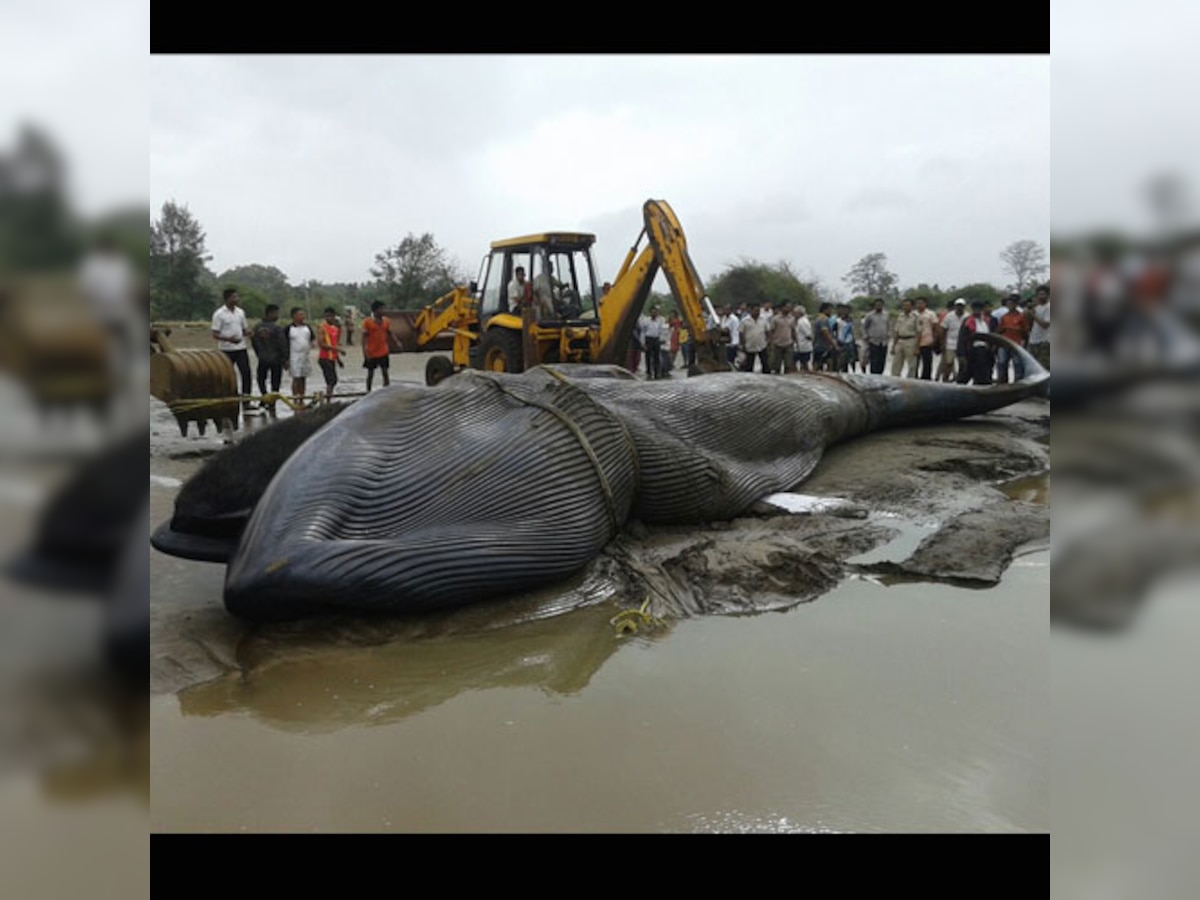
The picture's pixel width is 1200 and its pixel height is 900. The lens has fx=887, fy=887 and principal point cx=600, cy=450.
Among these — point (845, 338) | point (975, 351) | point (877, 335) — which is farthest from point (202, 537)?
point (845, 338)

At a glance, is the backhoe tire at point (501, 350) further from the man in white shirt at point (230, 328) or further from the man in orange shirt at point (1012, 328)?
the man in orange shirt at point (1012, 328)

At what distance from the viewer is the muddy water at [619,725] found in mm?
3191

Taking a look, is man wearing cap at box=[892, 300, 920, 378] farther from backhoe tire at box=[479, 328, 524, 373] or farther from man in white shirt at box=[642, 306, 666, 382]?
backhoe tire at box=[479, 328, 524, 373]

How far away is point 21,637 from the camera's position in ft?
3.40

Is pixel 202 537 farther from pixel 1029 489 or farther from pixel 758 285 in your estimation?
pixel 758 285

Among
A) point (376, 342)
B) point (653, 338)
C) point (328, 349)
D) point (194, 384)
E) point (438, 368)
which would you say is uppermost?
point (653, 338)

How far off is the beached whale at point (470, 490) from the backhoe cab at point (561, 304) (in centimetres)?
730

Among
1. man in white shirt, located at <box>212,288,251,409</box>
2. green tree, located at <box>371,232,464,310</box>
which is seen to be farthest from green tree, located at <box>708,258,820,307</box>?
man in white shirt, located at <box>212,288,251,409</box>

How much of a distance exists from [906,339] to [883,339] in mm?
499

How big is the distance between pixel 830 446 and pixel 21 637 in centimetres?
994

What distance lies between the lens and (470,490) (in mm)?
5371

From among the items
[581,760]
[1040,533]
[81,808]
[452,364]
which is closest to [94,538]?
[81,808]

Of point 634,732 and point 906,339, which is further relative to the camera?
point 906,339

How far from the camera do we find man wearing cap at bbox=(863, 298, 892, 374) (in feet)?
62.3
